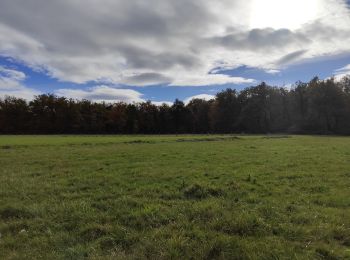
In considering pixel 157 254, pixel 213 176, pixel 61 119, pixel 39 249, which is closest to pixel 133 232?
pixel 157 254

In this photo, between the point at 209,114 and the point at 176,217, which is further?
the point at 209,114

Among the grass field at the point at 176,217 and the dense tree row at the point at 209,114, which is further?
the dense tree row at the point at 209,114

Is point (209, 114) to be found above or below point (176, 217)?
above

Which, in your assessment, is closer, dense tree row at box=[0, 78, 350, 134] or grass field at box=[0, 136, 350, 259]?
grass field at box=[0, 136, 350, 259]

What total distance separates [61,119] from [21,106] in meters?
13.5

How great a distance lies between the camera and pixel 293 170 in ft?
61.9

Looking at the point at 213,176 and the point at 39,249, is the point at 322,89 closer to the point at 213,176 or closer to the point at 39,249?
the point at 213,176

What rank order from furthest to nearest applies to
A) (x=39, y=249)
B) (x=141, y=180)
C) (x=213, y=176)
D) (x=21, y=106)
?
(x=21, y=106) < (x=213, y=176) < (x=141, y=180) < (x=39, y=249)

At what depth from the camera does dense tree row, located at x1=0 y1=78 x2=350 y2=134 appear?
364 feet

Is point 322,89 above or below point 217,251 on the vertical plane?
above

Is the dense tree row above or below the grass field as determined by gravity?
above

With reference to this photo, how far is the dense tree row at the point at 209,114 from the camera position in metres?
111

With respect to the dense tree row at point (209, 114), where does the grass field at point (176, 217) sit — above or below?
below

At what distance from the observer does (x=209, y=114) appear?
Answer: 14100 cm
